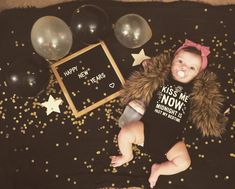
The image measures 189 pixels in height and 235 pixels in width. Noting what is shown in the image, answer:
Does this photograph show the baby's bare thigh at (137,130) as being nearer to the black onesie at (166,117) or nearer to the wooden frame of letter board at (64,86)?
the black onesie at (166,117)

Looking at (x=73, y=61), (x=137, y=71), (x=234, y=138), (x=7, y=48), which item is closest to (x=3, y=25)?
(x=7, y=48)

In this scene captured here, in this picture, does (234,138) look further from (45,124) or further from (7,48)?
(7,48)

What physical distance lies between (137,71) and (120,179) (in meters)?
0.44

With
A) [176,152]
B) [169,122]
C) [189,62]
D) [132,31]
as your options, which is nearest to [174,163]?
A: [176,152]

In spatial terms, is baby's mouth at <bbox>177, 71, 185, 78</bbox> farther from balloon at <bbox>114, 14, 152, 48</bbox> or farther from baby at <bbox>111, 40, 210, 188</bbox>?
balloon at <bbox>114, 14, 152, 48</bbox>

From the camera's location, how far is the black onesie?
136 centimetres

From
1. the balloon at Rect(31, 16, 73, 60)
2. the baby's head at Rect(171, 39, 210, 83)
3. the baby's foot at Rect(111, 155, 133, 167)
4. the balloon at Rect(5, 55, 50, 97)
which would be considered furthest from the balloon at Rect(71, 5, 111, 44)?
the baby's foot at Rect(111, 155, 133, 167)

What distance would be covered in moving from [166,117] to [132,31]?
35cm

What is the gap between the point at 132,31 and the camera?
4.37 feet

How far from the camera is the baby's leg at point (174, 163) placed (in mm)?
1361

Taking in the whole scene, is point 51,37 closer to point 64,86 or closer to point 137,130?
point 64,86

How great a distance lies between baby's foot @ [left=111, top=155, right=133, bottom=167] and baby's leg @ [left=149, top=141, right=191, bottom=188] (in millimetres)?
114

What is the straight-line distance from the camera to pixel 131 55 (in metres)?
1.48

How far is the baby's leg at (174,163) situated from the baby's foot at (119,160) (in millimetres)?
114
